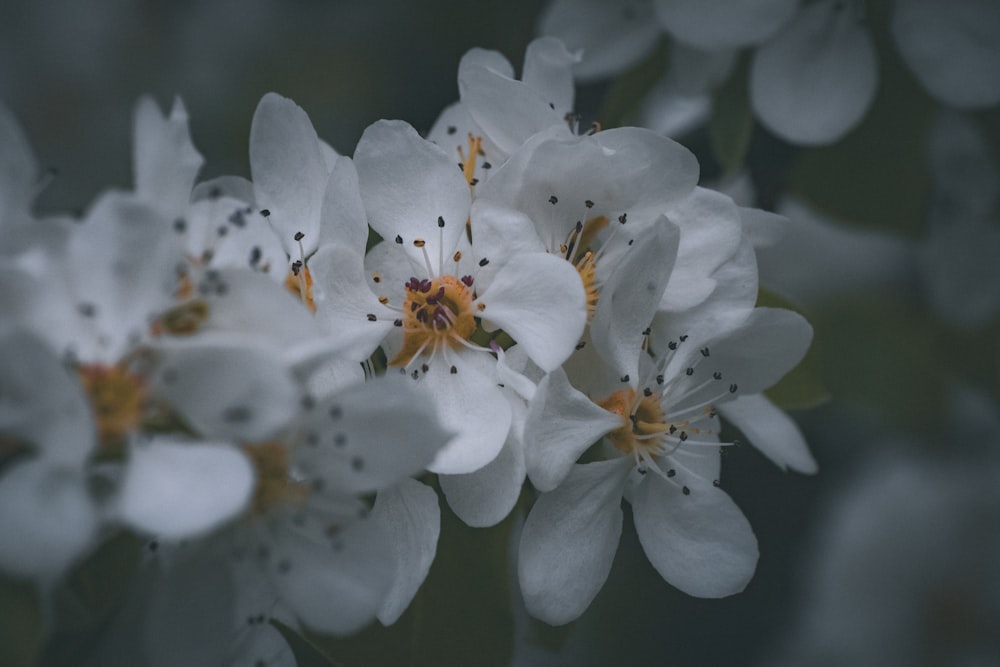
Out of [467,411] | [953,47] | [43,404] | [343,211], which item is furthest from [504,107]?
[953,47]

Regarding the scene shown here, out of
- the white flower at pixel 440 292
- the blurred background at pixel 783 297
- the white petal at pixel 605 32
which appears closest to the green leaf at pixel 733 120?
the blurred background at pixel 783 297

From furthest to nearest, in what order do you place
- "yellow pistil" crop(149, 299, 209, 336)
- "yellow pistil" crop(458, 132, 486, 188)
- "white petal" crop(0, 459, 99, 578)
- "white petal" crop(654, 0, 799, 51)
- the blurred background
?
1. the blurred background
2. "white petal" crop(654, 0, 799, 51)
3. "yellow pistil" crop(458, 132, 486, 188)
4. "yellow pistil" crop(149, 299, 209, 336)
5. "white petal" crop(0, 459, 99, 578)

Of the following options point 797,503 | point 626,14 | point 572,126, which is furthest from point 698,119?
point 797,503

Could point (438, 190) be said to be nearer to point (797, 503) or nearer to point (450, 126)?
point (450, 126)

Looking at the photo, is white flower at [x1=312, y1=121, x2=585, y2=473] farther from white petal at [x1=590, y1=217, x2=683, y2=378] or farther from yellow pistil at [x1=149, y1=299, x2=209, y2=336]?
yellow pistil at [x1=149, y1=299, x2=209, y2=336]

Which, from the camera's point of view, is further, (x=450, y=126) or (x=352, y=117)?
(x=352, y=117)

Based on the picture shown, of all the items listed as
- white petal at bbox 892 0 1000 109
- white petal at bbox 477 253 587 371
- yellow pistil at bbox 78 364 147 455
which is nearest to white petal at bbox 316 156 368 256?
white petal at bbox 477 253 587 371

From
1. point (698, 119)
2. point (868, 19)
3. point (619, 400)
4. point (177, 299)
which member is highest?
point (177, 299)
